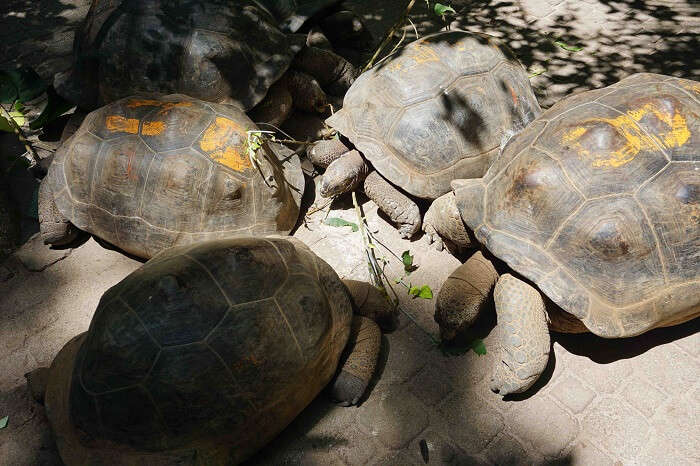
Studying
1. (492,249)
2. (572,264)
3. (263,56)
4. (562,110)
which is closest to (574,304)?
(572,264)

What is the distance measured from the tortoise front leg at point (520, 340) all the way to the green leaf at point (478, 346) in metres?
0.19

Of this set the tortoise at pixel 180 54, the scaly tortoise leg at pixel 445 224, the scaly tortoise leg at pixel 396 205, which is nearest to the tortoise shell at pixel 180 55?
the tortoise at pixel 180 54

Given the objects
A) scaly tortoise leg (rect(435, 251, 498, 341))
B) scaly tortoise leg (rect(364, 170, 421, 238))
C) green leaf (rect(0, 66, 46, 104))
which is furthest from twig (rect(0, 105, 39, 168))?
scaly tortoise leg (rect(435, 251, 498, 341))

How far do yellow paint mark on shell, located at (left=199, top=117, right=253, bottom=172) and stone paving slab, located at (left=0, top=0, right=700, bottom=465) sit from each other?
0.76m

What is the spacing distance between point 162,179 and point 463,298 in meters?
2.12

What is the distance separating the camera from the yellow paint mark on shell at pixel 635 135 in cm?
284

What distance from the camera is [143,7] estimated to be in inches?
162

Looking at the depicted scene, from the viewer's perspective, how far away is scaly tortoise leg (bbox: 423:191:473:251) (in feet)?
11.1

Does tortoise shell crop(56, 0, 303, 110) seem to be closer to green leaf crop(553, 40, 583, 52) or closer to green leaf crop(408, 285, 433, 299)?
green leaf crop(408, 285, 433, 299)

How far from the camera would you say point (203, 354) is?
2297 millimetres

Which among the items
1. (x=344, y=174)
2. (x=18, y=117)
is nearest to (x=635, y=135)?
(x=344, y=174)

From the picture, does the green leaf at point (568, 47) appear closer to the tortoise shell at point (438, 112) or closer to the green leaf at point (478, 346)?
the tortoise shell at point (438, 112)

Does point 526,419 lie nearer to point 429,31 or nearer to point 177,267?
point 177,267

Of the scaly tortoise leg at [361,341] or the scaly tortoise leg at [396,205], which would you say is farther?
the scaly tortoise leg at [396,205]
